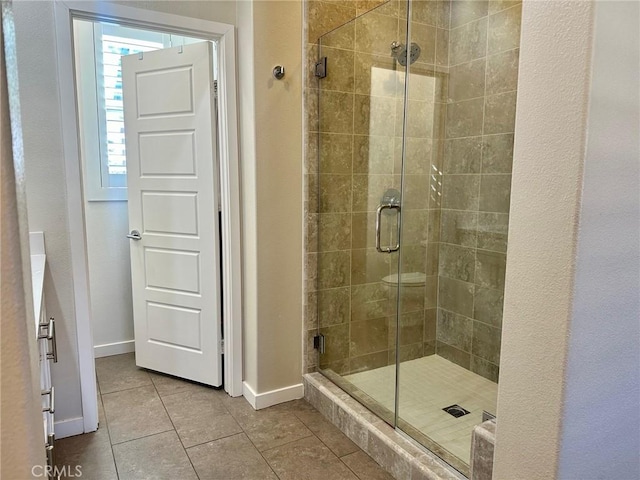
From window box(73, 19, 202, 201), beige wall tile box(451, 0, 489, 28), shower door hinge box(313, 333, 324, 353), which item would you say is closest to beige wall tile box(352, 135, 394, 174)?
beige wall tile box(451, 0, 489, 28)

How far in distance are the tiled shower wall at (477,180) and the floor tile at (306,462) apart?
1237mm

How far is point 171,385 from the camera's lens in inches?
113

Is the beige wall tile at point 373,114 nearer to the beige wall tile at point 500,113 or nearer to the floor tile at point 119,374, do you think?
the beige wall tile at point 500,113

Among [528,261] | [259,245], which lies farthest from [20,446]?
[259,245]

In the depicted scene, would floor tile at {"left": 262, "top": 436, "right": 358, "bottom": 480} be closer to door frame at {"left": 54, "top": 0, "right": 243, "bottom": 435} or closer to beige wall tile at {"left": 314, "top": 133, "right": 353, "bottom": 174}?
door frame at {"left": 54, "top": 0, "right": 243, "bottom": 435}

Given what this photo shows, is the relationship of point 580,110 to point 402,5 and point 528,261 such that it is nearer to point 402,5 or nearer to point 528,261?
point 528,261

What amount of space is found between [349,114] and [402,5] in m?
0.72

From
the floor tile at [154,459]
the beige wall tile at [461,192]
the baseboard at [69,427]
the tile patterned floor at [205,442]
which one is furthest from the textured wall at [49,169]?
the beige wall tile at [461,192]

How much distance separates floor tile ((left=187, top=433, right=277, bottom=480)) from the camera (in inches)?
77.9

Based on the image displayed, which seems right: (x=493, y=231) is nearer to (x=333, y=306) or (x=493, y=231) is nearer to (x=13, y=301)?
(x=333, y=306)

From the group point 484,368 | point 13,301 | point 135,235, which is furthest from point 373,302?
point 13,301

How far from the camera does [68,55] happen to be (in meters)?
2.10

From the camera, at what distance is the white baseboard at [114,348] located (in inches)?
129

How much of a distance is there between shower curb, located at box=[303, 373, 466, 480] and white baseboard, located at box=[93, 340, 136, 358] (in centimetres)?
156
